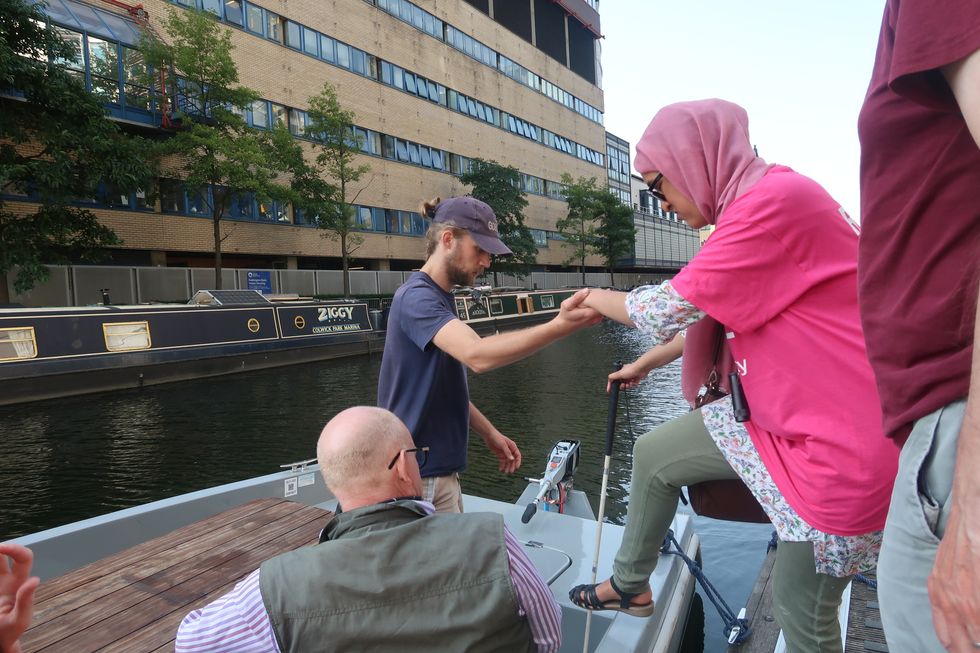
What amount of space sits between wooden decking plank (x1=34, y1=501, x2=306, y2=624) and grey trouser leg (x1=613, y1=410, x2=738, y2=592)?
168cm

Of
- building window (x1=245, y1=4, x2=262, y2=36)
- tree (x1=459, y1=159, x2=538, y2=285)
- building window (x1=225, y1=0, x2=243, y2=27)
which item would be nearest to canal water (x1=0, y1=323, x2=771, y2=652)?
building window (x1=225, y1=0, x2=243, y2=27)

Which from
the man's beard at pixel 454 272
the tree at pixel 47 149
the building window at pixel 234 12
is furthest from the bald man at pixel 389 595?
the building window at pixel 234 12

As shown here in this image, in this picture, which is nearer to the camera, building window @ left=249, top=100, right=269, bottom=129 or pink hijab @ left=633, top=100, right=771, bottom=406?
pink hijab @ left=633, top=100, right=771, bottom=406

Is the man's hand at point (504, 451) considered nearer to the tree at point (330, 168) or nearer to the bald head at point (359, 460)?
the bald head at point (359, 460)

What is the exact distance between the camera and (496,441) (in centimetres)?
328

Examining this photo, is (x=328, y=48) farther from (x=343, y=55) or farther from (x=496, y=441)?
(x=496, y=441)

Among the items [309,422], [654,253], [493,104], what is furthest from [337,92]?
[654,253]

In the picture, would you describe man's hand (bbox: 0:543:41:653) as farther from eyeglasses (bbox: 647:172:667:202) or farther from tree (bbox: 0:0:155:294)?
tree (bbox: 0:0:155:294)

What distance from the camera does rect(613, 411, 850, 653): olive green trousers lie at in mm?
1806

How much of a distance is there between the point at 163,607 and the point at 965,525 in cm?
234

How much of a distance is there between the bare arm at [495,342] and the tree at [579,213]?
148 ft

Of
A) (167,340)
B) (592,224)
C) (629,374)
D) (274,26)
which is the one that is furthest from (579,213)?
(629,374)

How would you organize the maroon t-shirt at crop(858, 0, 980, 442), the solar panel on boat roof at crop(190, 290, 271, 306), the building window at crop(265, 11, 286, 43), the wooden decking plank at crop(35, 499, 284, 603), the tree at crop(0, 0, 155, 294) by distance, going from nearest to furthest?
the maroon t-shirt at crop(858, 0, 980, 442) → the wooden decking plank at crop(35, 499, 284, 603) → the tree at crop(0, 0, 155, 294) → the solar panel on boat roof at crop(190, 290, 271, 306) → the building window at crop(265, 11, 286, 43)

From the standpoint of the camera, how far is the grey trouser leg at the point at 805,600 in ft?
5.85
